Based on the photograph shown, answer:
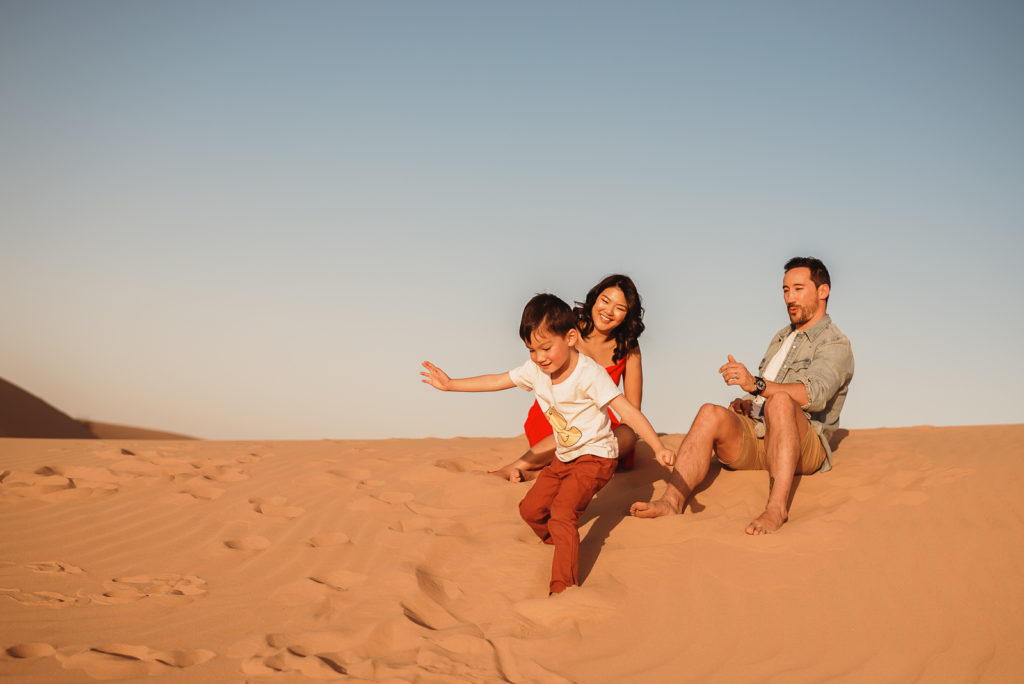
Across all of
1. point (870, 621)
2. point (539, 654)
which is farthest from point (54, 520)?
point (870, 621)

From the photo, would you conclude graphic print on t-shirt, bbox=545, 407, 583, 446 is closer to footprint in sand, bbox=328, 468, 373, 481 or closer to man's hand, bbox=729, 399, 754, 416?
man's hand, bbox=729, 399, 754, 416

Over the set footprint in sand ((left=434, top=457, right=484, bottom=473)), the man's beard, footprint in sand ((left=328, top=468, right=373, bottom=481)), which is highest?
the man's beard

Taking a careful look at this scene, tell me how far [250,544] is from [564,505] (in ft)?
6.79

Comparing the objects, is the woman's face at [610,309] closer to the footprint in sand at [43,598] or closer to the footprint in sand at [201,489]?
the footprint in sand at [201,489]

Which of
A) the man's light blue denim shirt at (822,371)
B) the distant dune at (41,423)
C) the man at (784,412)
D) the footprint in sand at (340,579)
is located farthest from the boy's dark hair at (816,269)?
the distant dune at (41,423)

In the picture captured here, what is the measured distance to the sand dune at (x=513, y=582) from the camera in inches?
109

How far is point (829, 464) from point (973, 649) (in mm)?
1754

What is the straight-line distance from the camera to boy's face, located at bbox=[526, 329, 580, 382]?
3547 millimetres

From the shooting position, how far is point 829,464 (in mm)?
4500

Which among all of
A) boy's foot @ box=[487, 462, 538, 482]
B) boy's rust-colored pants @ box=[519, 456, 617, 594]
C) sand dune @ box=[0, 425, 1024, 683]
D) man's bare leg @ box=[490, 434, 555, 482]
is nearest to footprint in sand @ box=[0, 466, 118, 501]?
sand dune @ box=[0, 425, 1024, 683]

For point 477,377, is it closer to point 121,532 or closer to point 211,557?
point 211,557

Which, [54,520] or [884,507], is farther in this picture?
[54,520]

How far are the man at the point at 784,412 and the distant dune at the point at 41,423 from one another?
2188 centimetres

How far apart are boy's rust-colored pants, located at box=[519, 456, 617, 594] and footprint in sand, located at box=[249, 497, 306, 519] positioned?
184 cm
